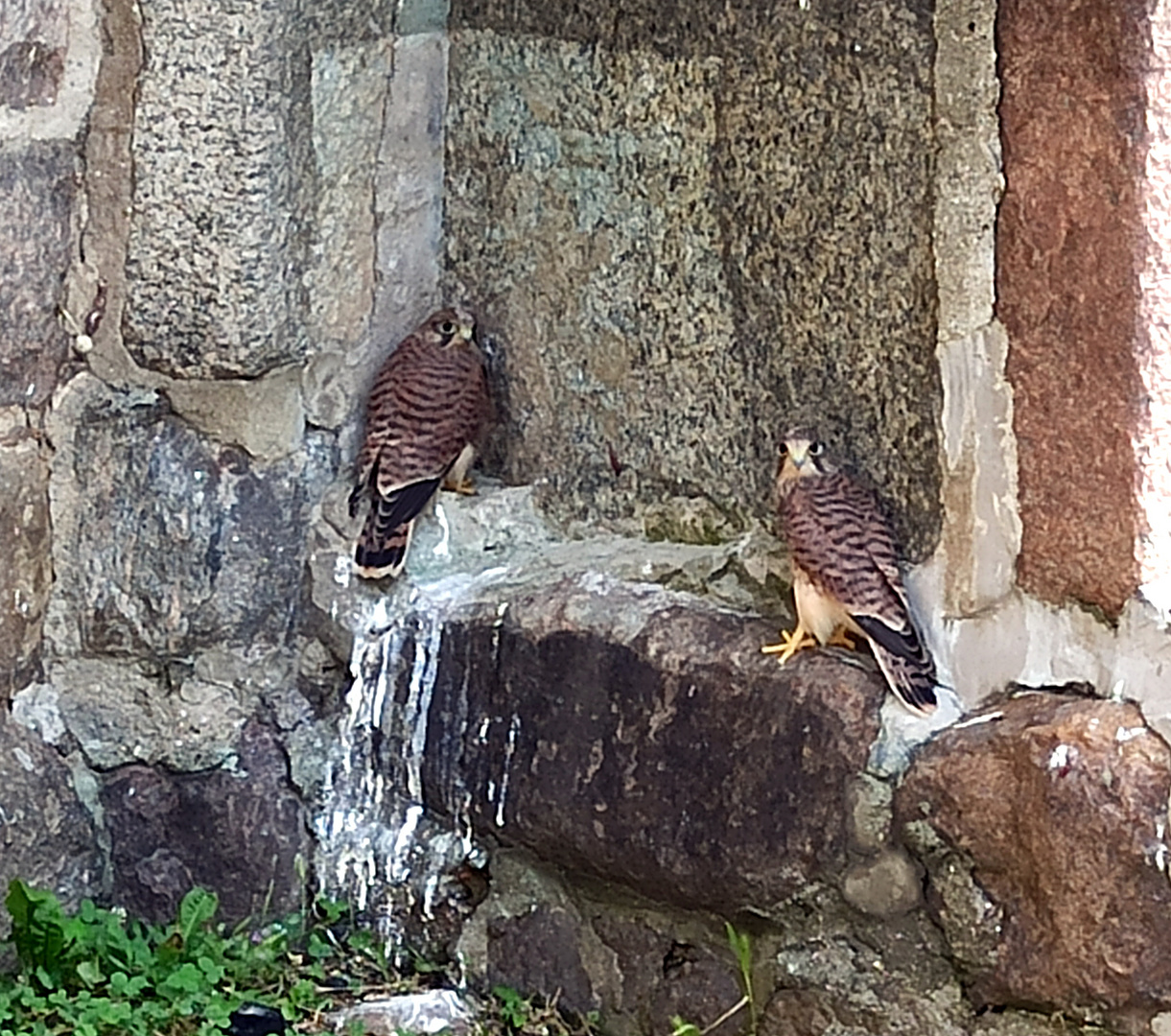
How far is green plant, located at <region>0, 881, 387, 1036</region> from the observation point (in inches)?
123

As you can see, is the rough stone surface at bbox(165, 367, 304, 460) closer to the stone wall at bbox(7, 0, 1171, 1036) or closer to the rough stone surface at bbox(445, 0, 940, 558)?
the stone wall at bbox(7, 0, 1171, 1036)

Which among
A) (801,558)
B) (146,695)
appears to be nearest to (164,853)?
(146,695)

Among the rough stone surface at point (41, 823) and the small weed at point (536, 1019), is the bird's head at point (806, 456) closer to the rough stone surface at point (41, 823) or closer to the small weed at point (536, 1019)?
the small weed at point (536, 1019)

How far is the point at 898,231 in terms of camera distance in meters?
2.75

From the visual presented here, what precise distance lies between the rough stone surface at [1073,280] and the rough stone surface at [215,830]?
1.31m

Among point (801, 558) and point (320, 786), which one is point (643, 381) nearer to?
point (801, 558)

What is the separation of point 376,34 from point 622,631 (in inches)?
38.4

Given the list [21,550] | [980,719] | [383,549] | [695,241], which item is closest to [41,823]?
[21,550]

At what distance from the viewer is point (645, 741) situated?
3.03m

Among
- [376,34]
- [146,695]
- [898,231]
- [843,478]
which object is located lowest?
[146,695]

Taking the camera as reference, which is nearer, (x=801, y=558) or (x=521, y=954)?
(x=801, y=558)

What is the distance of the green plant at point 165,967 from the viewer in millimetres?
3131

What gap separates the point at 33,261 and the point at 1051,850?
1.63m

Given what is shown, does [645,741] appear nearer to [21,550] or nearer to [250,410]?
[250,410]
